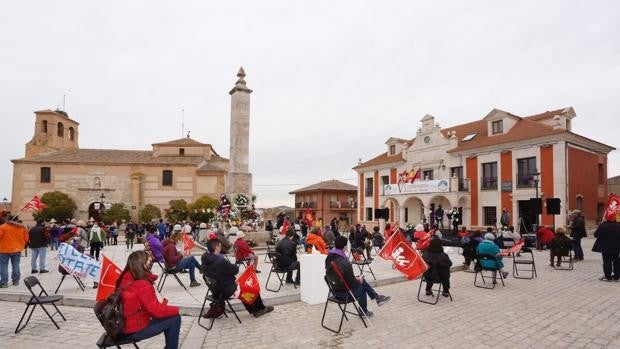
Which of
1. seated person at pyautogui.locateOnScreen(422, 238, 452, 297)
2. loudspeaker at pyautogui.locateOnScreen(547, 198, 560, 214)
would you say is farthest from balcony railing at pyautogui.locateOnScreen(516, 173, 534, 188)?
seated person at pyautogui.locateOnScreen(422, 238, 452, 297)

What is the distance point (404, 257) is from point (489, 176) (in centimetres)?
2159

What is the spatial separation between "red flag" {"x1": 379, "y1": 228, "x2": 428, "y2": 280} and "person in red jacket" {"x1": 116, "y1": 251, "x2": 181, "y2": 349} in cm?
520

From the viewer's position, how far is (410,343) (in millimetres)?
4922

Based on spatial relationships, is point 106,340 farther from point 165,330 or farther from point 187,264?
point 187,264

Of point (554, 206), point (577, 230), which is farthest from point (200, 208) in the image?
point (577, 230)

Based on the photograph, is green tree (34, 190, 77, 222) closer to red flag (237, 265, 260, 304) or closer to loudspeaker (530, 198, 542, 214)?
red flag (237, 265, 260, 304)

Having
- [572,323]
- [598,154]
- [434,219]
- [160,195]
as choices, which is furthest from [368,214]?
[572,323]

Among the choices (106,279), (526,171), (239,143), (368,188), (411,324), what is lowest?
(411,324)

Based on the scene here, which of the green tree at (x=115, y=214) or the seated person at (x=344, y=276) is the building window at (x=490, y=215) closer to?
the seated person at (x=344, y=276)

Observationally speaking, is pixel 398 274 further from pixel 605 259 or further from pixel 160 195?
pixel 160 195

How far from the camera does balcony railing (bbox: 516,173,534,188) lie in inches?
934

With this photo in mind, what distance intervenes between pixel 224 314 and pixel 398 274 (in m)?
5.33

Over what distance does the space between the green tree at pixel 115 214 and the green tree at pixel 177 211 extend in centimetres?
466

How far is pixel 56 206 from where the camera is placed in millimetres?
39656
